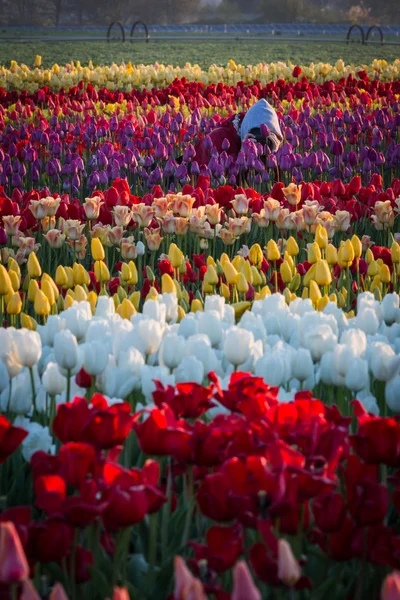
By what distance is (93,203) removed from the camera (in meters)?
4.97

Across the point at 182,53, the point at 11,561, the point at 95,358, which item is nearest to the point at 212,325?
the point at 95,358

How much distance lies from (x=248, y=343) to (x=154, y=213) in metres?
2.87

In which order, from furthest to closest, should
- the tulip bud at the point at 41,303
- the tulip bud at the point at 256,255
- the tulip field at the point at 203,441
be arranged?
the tulip bud at the point at 256,255 < the tulip bud at the point at 41,303 < the tulip field at the point at 203,441

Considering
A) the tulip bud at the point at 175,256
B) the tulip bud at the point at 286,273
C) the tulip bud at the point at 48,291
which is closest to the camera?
the tulip bud at the point at 48,291

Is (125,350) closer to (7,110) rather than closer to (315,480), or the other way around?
(315,480)

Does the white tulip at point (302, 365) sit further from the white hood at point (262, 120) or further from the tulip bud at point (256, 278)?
the white hood at point (262, 120)

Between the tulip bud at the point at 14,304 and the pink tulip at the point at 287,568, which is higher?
the pink tulip at the point at 287,568

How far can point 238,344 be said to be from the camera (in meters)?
2.26

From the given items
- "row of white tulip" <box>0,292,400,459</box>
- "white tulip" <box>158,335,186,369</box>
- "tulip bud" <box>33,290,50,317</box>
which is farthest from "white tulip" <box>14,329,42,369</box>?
"tulip bud" <box>33,290,50,317</box>

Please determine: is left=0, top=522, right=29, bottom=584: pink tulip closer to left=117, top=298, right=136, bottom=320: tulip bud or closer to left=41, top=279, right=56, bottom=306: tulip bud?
left=117, top=298, right=136, bottom=320: tulip bud

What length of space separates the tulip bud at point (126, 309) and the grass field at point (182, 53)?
86.4 ft

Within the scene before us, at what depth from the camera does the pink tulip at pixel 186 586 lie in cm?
109

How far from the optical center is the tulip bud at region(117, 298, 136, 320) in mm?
2939

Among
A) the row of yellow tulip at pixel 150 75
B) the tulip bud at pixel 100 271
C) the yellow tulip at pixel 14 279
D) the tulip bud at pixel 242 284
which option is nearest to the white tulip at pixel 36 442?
the yellow tulip at pixel 14 279
